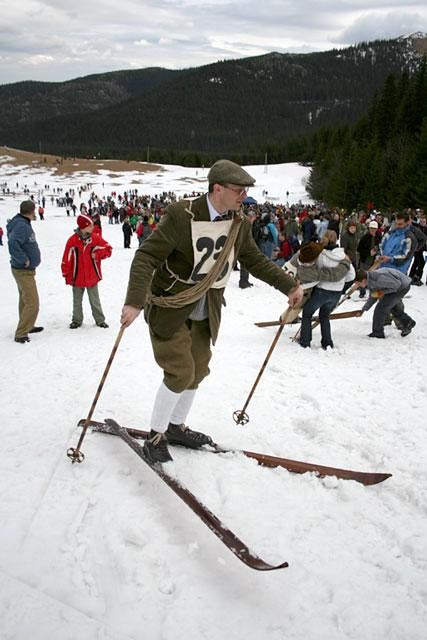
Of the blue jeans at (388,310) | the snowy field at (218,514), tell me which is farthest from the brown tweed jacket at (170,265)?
the blue jeans at (388,310)

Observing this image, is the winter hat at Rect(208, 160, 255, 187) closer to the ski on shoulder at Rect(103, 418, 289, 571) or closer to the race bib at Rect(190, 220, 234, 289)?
the race bib at Rect(190, 220, 234, 289)

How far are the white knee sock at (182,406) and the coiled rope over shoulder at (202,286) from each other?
2.73 ft

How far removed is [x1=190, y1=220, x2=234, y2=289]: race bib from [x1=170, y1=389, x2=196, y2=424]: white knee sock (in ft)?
3.12

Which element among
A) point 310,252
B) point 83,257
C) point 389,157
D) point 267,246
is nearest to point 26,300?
point 83,257

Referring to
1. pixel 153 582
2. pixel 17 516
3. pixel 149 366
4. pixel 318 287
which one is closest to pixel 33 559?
pixel 17 516

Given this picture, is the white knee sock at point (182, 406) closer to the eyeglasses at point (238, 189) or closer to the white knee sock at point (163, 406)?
the white knee sock at point (163, 406)

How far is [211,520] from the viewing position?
2.71m

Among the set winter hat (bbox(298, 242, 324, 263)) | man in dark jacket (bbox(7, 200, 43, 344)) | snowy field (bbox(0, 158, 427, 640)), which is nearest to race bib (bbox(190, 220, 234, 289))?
snowy field (bbox(0, 158, 427, 640))

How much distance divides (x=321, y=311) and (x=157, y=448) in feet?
14.5

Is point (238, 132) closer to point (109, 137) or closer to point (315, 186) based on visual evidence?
point (109, 137)

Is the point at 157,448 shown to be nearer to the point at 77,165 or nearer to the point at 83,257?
the point at 83,257

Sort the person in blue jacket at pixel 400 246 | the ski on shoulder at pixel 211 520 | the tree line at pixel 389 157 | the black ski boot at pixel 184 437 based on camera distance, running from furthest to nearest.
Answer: the tree line at pixel 389 157
the person in blue jacket at pixel 400 246
the black ski boot at pixel 184 437
the ski on shoulder at pixel 211 520

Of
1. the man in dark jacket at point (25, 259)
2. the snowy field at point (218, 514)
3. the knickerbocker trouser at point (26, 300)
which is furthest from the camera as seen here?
the knickerbocker trouser at point (26, 300)

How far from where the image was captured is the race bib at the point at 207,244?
120 inches
